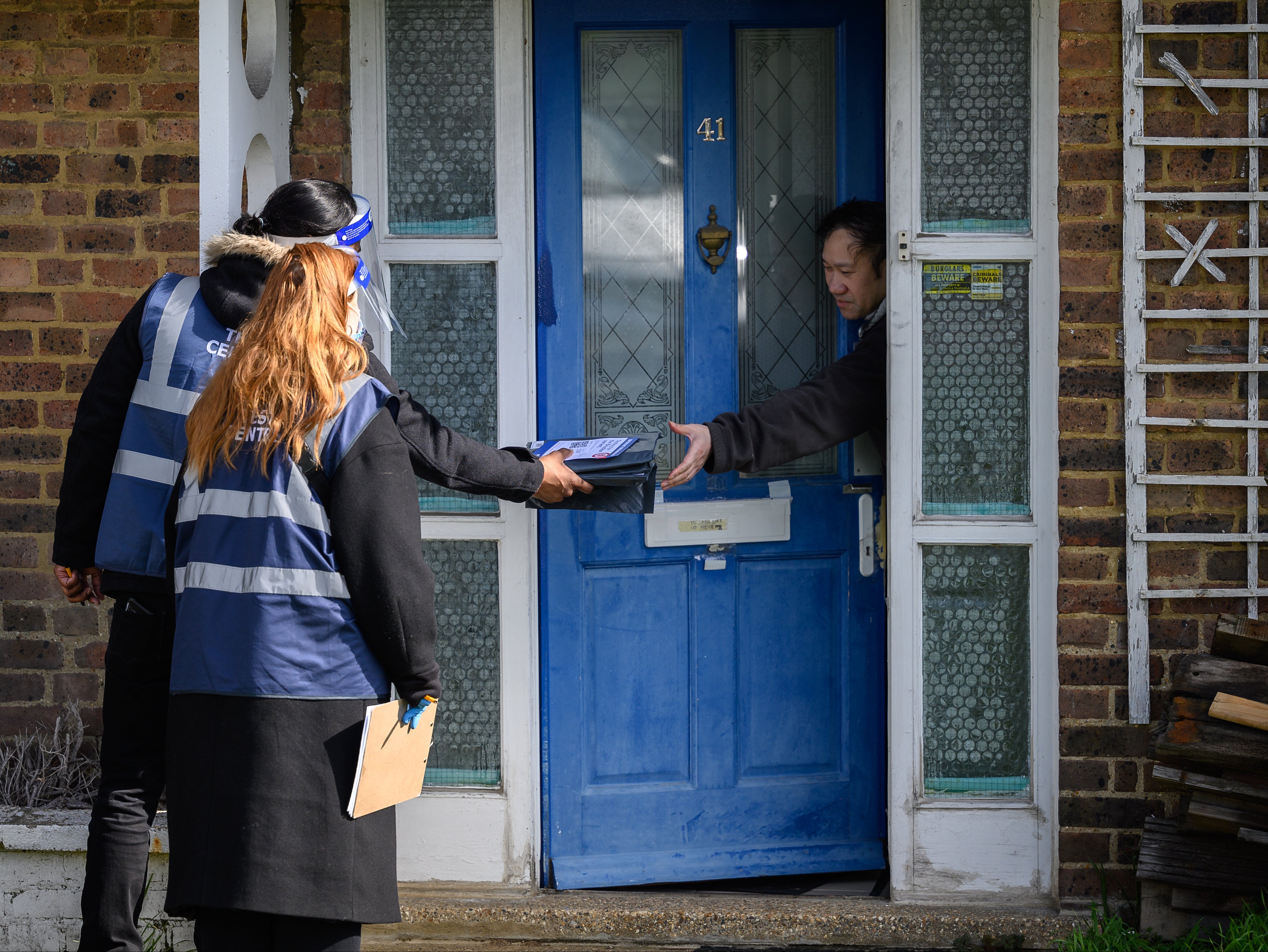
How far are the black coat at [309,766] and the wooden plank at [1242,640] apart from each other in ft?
6.82

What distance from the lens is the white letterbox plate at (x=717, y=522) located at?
10.8 feet

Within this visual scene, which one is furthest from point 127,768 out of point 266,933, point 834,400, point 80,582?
point 834,400

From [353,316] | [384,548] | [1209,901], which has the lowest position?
[1209,901]

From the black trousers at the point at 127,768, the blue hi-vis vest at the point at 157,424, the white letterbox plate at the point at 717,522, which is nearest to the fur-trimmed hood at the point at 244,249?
the blue hi-vis vest at the point at 157,424

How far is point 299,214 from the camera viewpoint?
2.44m

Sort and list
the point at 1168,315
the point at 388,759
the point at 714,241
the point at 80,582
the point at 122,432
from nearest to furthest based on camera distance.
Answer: the point at 388,759 → the point at 122,432 → the point at 80,582 → the point at 1168,315 → the point at 714,241

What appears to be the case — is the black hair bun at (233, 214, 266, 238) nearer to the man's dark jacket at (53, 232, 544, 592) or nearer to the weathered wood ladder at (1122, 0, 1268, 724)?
the man's dark jacket at (53, 232, 544, 592)

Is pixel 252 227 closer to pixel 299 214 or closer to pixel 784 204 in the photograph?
pixel 299 214

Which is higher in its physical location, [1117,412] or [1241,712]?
[1117,412]

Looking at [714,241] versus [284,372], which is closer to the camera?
[284,372]

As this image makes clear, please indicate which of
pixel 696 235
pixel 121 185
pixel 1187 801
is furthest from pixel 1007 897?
pixel 121 185

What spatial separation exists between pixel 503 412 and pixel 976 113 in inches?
62.9

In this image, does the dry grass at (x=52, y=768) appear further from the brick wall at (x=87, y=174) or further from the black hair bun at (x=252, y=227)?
the black hair bun at (x=252, y=227)

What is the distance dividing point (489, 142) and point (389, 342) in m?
0.66
